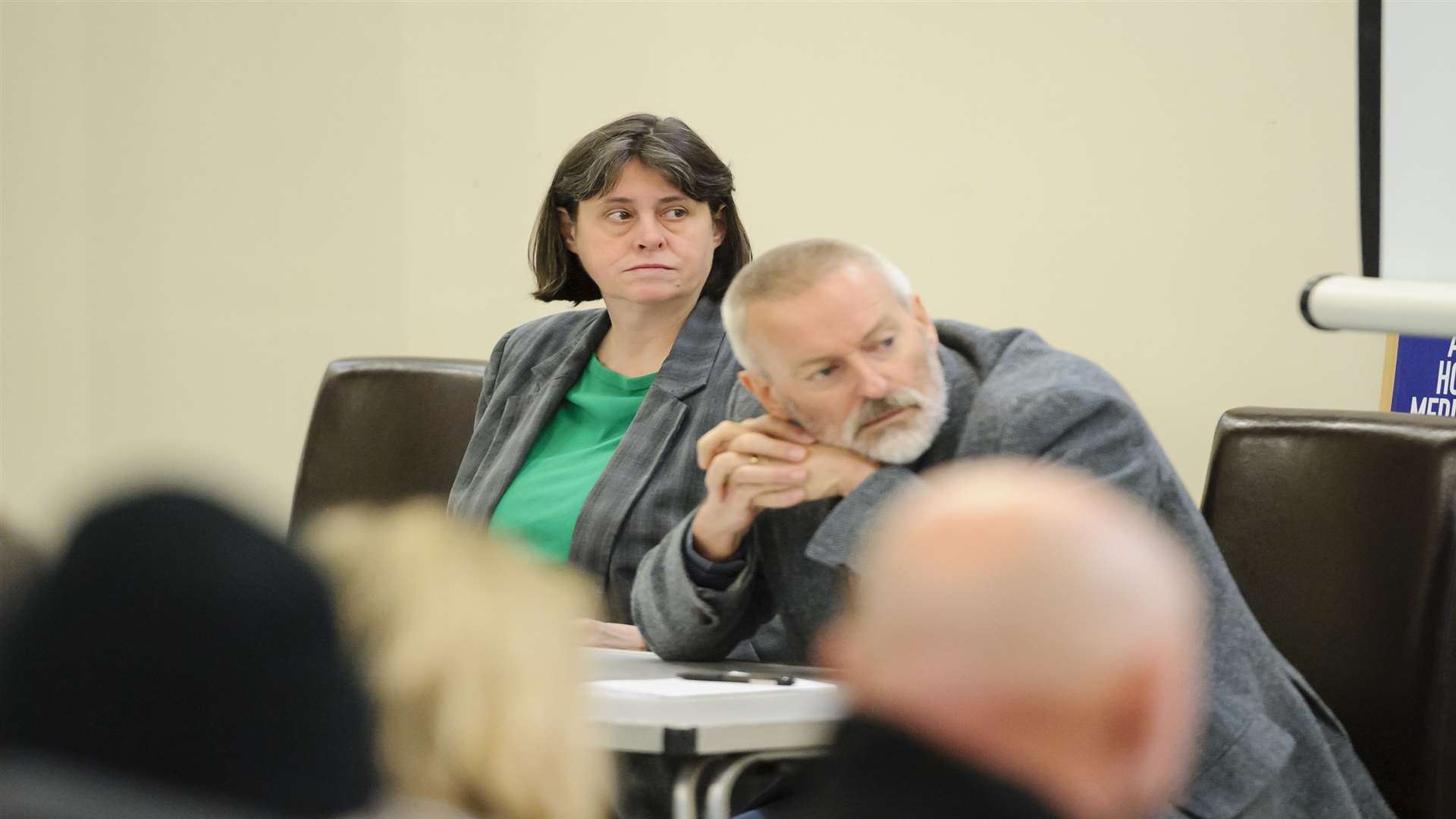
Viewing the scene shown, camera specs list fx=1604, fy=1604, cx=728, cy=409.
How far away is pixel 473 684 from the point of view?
760 mm

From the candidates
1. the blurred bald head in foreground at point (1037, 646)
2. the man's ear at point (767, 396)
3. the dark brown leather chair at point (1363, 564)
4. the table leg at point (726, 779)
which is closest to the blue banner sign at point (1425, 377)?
the dark brown leather chair at point (1363, 564)

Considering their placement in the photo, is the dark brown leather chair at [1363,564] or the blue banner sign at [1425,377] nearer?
the dark brown leather chair at [1363,564]

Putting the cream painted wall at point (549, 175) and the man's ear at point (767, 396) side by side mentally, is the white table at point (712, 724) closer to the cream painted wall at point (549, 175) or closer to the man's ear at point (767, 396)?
the man's ear at point (767, 396)

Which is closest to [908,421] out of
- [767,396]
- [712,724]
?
[767,396]

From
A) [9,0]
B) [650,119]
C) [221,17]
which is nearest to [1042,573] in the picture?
[650,119]

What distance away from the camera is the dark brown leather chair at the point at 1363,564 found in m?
2.27

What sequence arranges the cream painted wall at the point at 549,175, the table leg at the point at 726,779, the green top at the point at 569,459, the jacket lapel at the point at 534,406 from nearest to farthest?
the table leg at the point at 726,779
the green top at the point at 569,459
the jacket lapel at the point at 534,406
the cream painted wall at the point at 549,175

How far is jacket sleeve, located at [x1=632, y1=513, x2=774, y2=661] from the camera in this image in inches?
90.6

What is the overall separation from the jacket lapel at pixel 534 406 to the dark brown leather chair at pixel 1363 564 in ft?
3.85

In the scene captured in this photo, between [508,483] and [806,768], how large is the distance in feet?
3.35

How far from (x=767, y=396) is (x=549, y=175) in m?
2.40

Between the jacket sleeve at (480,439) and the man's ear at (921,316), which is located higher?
the man's ear at (921,316)

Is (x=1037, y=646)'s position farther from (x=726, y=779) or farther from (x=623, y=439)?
(x=623, y=439)

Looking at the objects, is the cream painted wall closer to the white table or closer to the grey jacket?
the grey jacket
